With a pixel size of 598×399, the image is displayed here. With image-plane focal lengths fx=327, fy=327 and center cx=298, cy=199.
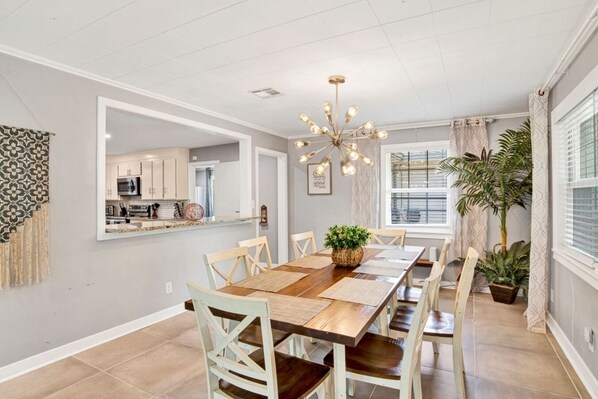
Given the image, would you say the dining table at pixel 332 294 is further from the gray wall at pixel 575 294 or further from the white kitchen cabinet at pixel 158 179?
the white kitchen cabinet at pixel 158 179

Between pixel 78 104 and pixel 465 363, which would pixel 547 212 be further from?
pixel 78 104

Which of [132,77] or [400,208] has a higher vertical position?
[132,77]

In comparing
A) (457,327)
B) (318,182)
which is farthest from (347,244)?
(318,182)

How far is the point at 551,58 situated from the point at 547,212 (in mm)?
1394

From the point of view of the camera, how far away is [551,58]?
2.54 meters

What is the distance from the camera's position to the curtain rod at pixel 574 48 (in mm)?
1953

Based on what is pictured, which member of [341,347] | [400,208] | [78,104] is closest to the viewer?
[341,347]

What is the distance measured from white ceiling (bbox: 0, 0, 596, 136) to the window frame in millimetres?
352

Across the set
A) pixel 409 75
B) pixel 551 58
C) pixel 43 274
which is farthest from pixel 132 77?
pixel 551 58

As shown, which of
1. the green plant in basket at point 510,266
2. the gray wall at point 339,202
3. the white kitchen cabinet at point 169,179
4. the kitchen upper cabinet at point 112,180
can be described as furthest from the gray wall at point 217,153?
the green plant in basket at point 510,266

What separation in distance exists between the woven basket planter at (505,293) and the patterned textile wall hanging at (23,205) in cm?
454

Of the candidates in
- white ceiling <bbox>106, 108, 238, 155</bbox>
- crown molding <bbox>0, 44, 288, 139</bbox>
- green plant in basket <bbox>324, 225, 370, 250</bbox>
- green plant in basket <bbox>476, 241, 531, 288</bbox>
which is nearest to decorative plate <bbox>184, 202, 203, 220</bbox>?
white ceiling <bbox>106, 108, 238, 155</bbox>

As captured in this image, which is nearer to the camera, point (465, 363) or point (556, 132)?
point (465, 363)

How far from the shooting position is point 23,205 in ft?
7.84
